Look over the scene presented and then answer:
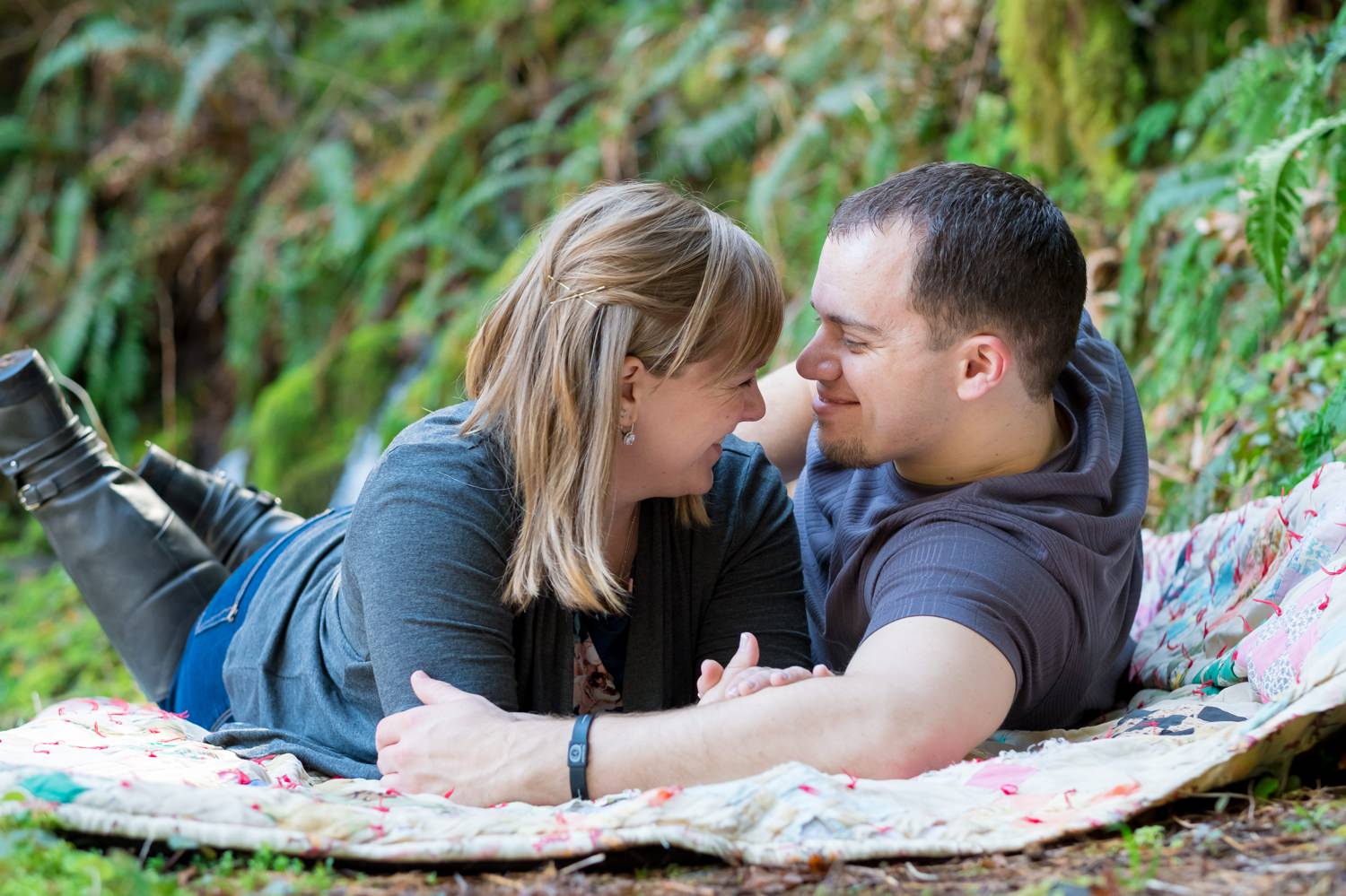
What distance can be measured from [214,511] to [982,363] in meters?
2.14

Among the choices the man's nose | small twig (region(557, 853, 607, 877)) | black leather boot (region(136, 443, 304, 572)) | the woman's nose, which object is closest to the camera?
small twig (region(557, 853, 607, 877))

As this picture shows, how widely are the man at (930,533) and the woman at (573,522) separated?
0.14 meters

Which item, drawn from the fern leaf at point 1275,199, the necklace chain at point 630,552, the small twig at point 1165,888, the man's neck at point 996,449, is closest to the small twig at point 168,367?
the necklace chain at point 630,552

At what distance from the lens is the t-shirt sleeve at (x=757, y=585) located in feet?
8.32

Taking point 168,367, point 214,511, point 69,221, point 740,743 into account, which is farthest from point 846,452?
point 69,221

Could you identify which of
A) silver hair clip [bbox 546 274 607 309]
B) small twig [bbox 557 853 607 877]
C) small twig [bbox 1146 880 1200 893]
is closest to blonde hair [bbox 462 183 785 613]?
silver hair clip [bbox 546 274 607 309]

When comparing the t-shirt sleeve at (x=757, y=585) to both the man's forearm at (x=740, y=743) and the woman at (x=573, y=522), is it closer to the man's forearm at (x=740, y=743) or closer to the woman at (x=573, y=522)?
the woman at (x=573, y=522)

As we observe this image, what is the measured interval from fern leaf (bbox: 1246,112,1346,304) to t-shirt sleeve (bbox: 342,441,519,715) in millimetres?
2052

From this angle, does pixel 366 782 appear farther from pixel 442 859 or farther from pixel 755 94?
pixel 755 94

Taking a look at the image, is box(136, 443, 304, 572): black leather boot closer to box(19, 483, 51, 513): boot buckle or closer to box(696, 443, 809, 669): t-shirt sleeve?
box(19, 483, 51, 513): boot buckle

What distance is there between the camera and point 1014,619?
214 centimetres

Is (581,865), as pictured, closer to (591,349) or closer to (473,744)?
(473,744)

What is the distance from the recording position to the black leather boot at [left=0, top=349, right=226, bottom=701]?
122 inches

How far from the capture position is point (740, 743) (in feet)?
6.45
